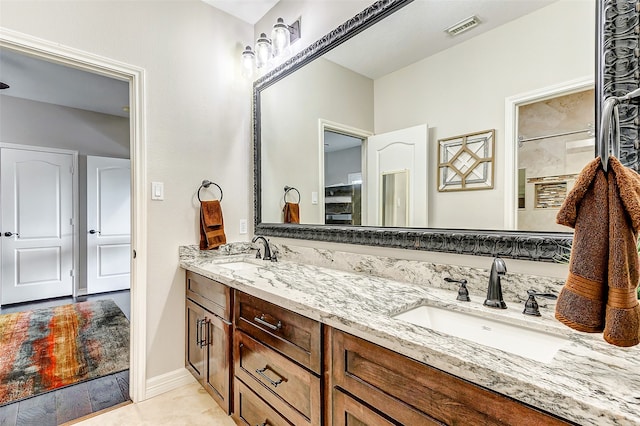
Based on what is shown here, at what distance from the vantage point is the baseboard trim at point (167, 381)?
2025mm

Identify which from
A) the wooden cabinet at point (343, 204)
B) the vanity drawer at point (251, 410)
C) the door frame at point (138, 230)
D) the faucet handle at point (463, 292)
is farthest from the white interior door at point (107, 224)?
the faucet handle at point (463, 292)

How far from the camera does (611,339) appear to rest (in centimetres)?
59

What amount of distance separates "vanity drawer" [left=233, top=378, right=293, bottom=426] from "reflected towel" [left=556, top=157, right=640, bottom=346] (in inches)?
42.2

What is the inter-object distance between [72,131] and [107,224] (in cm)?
136

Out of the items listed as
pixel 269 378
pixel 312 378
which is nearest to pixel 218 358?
pixel 269 378

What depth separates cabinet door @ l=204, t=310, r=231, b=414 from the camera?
1667 millimetres

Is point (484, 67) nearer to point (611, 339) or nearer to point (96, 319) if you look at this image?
point (611, 339)

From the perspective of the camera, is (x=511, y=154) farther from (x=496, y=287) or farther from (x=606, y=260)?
(x=606, y=260)

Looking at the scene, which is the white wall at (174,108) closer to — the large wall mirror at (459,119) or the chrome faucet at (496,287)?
the large wall mirror at (459,119)

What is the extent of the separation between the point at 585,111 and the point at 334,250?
1289mm

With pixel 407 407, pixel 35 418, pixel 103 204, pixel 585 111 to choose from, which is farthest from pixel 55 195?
pixel 585 111

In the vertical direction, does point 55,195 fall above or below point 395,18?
below

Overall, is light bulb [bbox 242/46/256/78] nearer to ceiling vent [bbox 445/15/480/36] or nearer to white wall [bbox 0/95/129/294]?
ceiling vent [bbox 445/15/480/36]

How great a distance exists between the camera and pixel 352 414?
3.21ft
